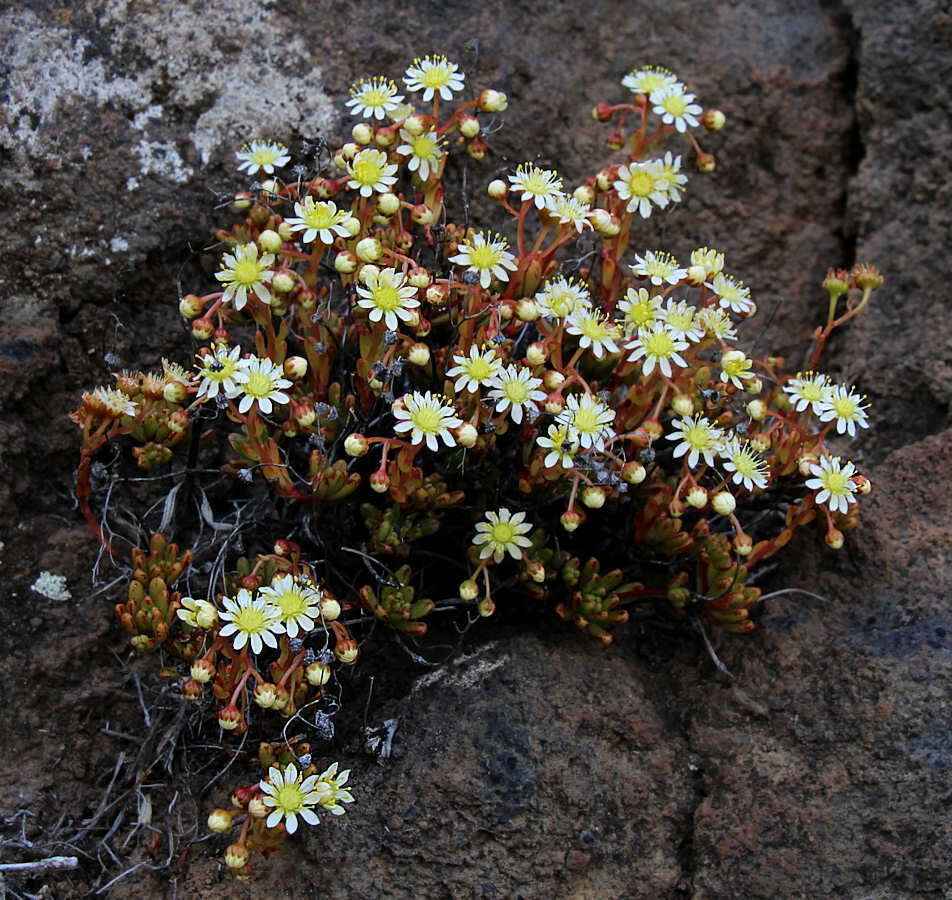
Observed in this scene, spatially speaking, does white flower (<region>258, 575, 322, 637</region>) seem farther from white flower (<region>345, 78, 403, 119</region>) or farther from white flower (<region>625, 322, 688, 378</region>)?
white flower (<region>345, 78, 403, 119</region>)

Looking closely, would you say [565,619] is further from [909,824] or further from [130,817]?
[130,817]

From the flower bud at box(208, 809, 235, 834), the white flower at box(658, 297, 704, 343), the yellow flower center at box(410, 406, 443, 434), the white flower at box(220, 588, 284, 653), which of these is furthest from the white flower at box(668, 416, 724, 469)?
the flower bud at box(208, 809, 235, 834)

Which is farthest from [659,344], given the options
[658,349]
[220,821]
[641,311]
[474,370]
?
[220,821]

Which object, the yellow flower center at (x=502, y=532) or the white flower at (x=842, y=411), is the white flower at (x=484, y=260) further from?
the white flower at (x=842, y=411)

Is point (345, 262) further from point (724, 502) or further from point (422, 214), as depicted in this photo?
point (724, 502)

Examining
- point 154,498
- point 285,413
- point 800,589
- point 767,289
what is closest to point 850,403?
point 800,589

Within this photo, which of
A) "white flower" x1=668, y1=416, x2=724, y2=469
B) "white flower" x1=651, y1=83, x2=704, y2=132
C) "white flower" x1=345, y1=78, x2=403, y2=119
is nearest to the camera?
"white flower" x1=668, y1=416, x2=724, y2=469
